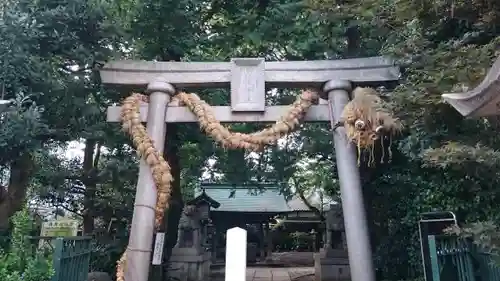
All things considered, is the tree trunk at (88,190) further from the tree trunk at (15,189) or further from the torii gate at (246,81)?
the torii gate at (246,81)

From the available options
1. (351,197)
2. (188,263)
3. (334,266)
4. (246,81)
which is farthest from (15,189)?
(334,266)

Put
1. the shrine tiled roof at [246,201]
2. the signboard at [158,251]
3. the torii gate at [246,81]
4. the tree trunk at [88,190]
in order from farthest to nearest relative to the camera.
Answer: the shrine tiled roof at [246,201]
the tree trunk at [88,190]
the signboard at [158,251]
the torii gate at [246,81]

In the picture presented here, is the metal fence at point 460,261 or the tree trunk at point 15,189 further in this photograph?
the tree trunk at point 15,189

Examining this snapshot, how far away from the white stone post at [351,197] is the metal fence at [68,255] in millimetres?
3314

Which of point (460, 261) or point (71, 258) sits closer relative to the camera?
point (460, 261)

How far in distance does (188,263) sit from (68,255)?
6.13m

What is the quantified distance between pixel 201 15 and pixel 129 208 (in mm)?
4211

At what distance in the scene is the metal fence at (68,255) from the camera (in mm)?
4809

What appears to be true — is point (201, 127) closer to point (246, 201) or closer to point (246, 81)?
point (246, 81)

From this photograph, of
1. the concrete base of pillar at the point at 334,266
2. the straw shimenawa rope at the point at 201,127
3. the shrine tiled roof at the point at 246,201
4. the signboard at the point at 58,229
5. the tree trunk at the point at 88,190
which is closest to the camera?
the straw shimenawa rope at the point at 201,127

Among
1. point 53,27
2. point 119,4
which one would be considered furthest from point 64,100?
point 119,4

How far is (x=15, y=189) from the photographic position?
5691 mm

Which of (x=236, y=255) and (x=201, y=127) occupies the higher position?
(x=201, y=127)

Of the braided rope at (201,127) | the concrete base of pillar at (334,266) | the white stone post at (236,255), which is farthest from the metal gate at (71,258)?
the concrete base of pillar at (334,266)
